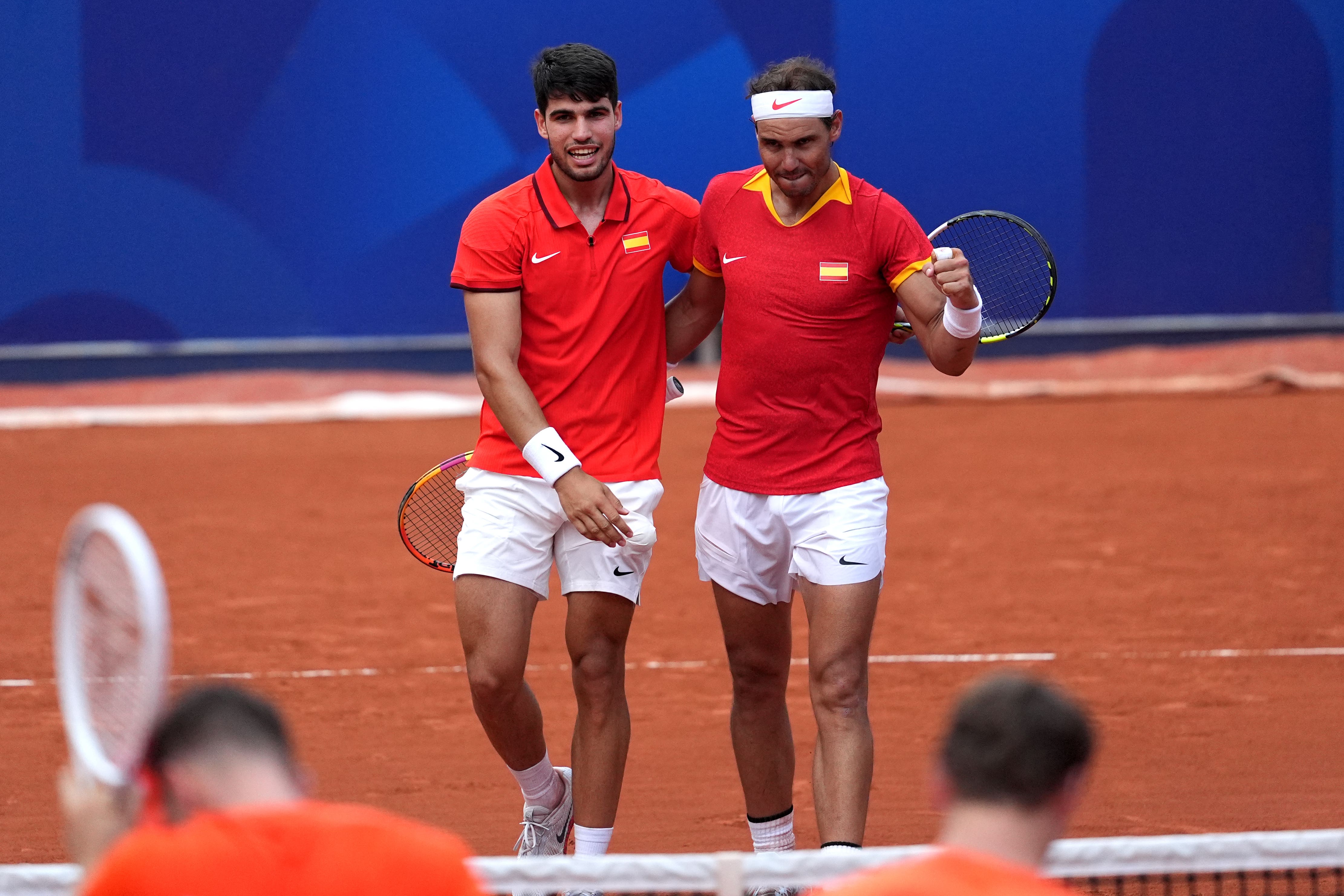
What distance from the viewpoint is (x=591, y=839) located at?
532cm

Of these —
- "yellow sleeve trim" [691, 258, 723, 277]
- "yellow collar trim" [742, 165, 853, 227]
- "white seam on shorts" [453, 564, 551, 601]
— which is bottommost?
"white seam on shorts" [453, 564, 551, 601]

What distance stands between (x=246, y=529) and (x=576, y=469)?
7.60m

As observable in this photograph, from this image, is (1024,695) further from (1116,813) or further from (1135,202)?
(1135,202)

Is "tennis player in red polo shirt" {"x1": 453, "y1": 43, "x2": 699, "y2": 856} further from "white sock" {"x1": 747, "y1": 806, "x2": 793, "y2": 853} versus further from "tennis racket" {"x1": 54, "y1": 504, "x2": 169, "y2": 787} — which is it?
"tennis racket" {"x1": 54, "y1": 504, "x2": 169, "y2": 787}

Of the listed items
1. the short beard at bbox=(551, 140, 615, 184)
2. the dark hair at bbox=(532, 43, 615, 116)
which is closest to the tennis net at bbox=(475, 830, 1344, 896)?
the short beard at bbox=(551, 140, 615, 184)

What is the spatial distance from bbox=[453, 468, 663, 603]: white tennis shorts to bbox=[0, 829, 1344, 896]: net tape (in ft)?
6.82

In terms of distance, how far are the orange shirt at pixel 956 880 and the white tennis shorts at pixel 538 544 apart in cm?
307

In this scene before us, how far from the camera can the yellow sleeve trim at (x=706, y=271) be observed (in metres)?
5.56

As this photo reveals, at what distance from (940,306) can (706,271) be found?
861 mm

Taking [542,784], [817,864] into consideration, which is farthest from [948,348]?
[817,864]

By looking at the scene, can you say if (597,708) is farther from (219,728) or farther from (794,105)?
(219,728)

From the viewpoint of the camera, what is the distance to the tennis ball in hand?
210 inches

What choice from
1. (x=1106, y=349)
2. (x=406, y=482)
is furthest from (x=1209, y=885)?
(x=1106, y=349)

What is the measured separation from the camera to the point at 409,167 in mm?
18078
